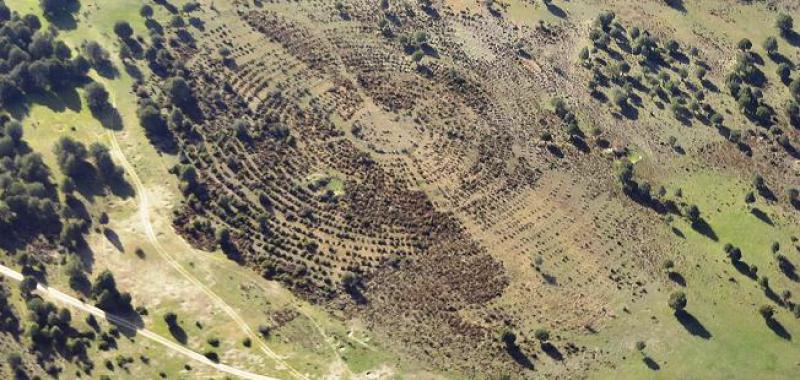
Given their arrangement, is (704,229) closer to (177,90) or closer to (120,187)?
(177,90)

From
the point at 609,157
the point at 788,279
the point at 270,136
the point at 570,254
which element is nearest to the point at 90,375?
the point at 270,136

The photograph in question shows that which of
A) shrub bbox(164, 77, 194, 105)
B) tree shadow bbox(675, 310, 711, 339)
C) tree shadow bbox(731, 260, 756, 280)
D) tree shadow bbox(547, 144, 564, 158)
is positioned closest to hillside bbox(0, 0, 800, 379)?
tree shadow bbox(675, 310, 711, 339)

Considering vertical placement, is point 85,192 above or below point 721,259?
below

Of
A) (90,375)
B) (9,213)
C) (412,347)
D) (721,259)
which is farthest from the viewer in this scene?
(721,259)

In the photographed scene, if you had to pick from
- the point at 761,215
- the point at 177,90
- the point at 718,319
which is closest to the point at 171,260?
the point at 177,90

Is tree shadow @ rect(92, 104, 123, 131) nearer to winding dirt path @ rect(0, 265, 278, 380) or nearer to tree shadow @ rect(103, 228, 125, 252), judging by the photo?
tree shadow @ rect(103, 228, 125, 252)

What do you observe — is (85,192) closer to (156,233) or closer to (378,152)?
(156,233)
